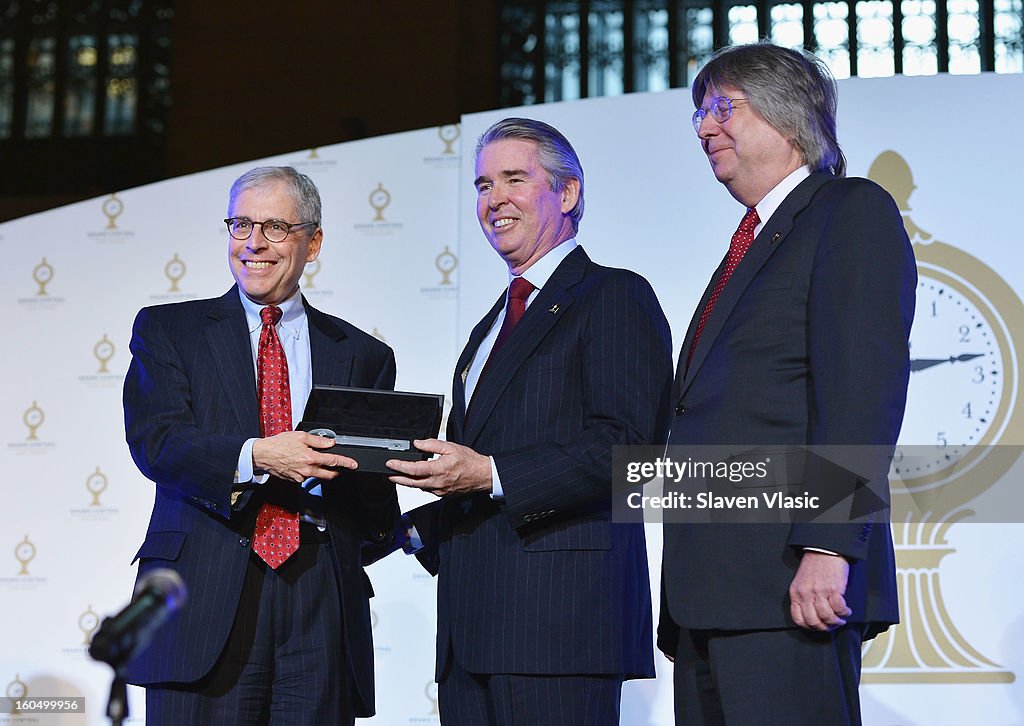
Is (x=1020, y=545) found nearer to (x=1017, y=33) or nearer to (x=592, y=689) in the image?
(x=592, y=689)

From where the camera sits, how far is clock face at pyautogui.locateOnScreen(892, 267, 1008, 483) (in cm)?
397

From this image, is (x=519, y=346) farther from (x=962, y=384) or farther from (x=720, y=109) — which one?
(x=962, y=384)

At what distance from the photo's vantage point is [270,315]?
101 inches

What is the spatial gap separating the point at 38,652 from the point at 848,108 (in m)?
3.57

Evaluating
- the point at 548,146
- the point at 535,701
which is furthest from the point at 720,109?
the point at 535,701

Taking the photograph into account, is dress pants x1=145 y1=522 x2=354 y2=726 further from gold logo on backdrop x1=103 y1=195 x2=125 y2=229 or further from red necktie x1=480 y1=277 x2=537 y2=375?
gold logo on backdrop x1=103 y1=195 x2=125 y2=229

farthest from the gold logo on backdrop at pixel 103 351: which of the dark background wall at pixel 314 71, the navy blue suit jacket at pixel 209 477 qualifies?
the dark background wall at pixel 314 71

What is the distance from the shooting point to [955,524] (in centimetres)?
394

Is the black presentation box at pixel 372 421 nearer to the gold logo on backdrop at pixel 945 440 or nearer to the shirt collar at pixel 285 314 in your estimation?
the shirt collar at pixel 285 314

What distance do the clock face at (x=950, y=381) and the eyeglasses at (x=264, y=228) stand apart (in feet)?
7.53

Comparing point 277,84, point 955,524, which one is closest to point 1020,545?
point 955,524

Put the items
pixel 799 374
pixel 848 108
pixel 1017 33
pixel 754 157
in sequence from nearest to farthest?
pixel 799 374, pixel 754 157, pixel 848 108, pixel 1017 33

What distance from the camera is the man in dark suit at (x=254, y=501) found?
2.29 metres

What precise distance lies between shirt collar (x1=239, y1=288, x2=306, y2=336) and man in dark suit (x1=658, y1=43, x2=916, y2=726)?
920 mm
